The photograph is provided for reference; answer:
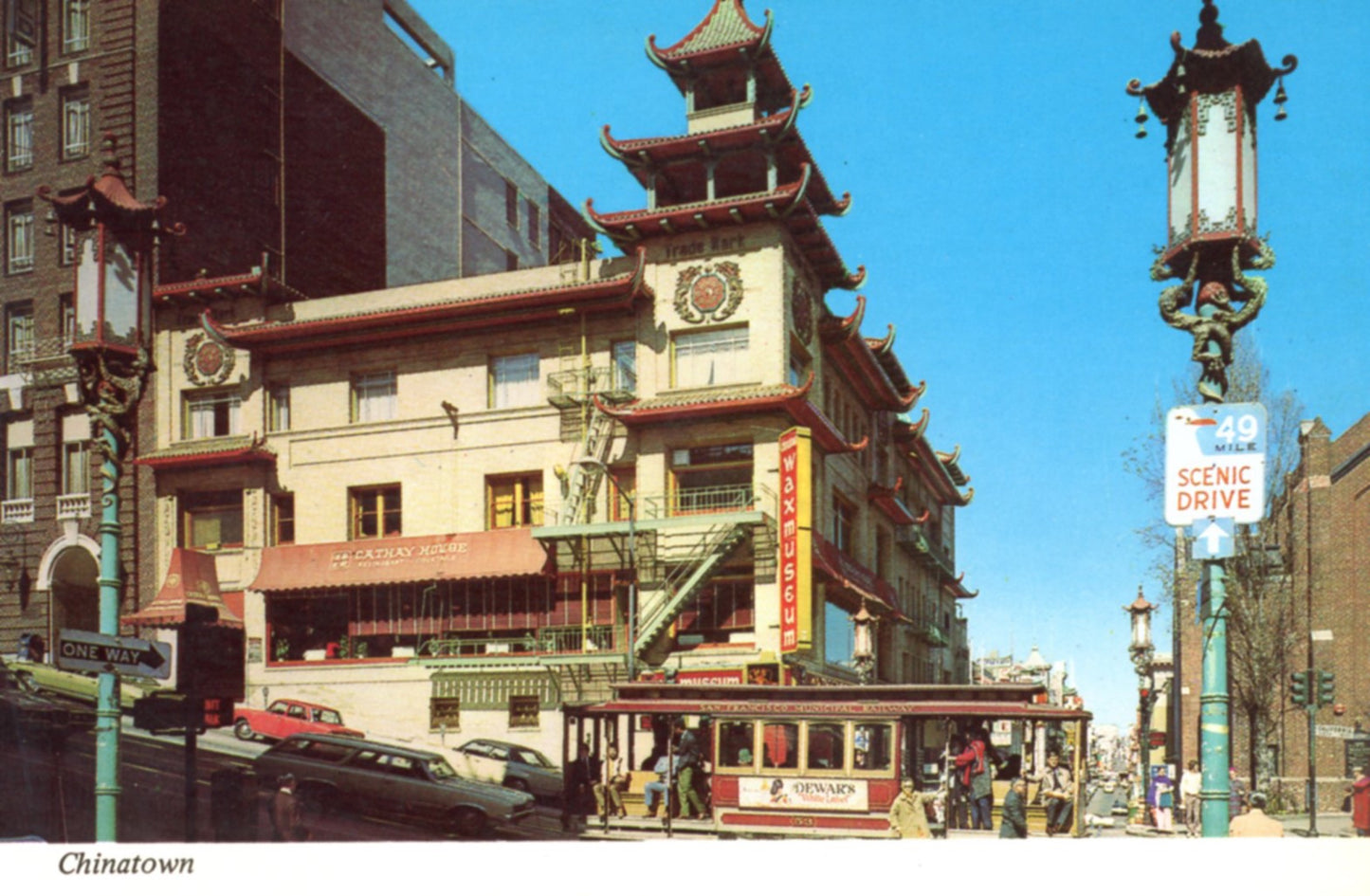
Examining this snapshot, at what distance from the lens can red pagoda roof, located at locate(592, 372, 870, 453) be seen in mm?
11953

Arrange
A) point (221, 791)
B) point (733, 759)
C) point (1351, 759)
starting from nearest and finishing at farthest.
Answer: point (1351, 759) → point (221, 791) → point (733, 759)

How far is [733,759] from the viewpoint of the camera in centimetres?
1260

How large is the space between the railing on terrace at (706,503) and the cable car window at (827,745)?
2.46 metres

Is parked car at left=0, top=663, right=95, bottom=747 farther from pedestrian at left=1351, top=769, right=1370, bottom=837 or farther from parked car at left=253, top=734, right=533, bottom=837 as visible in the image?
pedestrian at left=1351, top=769, right=1370, bottom=837

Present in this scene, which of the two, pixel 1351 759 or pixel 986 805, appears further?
pixel 986 805

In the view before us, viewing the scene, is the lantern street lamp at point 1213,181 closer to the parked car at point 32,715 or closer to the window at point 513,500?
the window at point 513,500

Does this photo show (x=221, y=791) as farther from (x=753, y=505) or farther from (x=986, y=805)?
(x=986, y=805)

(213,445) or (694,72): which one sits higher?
(694,72)

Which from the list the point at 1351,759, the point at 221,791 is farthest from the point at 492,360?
the point at 1351,759

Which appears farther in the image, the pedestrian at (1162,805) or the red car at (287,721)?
the pedestrian at (1162,805)

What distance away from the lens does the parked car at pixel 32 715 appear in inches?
450

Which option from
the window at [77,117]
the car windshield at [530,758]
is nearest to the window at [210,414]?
the window at [77,117]

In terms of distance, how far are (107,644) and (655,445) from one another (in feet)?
18.1

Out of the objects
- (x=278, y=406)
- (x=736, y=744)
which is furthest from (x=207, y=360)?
(x=736, y=744)
